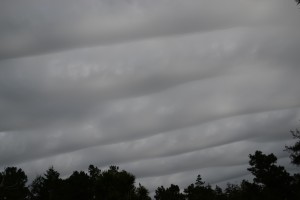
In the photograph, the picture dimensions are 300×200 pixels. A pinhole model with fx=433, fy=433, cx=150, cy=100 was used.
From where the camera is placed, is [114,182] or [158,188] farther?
[158,188]

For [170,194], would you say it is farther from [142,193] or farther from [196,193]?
[142,193]

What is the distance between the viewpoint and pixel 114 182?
59.9 metres

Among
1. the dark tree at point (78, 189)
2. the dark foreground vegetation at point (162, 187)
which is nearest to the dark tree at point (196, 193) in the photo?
the dark foreground vegetation at point (162, 187)

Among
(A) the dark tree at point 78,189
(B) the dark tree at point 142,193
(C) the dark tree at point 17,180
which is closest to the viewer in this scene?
(B) the dark tree at point 142,193

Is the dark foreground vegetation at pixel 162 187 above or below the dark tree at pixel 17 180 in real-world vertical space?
below

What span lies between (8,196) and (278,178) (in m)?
54.2

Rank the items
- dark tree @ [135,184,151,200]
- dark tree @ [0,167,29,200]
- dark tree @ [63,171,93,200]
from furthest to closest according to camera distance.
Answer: dark tree @ [0,167,29,200] < dark tree @ [63,171,93,200] < dark tree @ [135,184,151,200]

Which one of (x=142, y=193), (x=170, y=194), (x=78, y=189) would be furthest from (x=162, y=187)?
(x=142, y=193)

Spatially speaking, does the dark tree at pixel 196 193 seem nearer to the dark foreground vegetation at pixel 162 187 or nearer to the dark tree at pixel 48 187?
the dark foreground vegetation at pixel 162 187

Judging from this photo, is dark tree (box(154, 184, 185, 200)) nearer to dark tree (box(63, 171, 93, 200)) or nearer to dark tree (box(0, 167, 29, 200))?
dark tree (box(63, 171, 93, 200))

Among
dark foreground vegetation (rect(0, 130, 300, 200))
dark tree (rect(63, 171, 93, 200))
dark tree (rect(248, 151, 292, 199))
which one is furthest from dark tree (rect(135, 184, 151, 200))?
dark tree (rect(63, 171, 93, 200))

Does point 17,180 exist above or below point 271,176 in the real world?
above

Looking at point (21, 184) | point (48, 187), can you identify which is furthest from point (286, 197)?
point (21, 184)

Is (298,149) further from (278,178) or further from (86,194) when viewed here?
(86,194)
